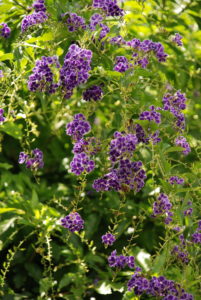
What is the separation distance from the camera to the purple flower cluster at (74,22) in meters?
2.44

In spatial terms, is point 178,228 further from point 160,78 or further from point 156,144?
point 160,78

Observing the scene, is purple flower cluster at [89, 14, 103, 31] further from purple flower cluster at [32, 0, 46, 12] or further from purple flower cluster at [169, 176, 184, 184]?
purple flower cluster at [169, 176, 184, 184]

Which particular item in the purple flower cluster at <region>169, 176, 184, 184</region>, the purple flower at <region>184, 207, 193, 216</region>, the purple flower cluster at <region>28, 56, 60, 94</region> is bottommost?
the purple flower at <region>184, 207, 193, 216</region>

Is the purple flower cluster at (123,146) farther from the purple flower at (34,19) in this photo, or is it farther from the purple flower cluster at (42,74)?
the purple flower at (34,19)

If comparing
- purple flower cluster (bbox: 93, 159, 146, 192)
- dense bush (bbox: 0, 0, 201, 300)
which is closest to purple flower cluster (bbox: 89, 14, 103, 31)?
dense bush (bbox: 0, 0, 201, 300)

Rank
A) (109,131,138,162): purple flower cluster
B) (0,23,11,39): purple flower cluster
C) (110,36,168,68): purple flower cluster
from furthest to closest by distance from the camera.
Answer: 1. (0,23,11,39): purple flower cluster
2. (110,36,168,68): purple flower cluster
3. (109,131,138,162): purple flower cluster

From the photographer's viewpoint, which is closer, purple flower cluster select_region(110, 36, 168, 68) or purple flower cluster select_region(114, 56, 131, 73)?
purple flower cluster select_region(114, 56, 131, 73)

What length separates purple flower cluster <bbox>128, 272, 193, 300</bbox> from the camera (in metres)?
2.17

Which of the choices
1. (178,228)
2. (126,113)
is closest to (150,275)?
(178,228)

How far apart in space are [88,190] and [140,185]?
37.0 inches

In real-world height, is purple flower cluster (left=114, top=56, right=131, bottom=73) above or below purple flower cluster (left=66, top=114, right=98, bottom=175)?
above

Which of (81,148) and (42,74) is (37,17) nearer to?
(42,74)

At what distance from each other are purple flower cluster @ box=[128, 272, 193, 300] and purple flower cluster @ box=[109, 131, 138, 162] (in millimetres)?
512

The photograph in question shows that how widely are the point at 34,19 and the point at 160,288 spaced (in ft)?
4.15
